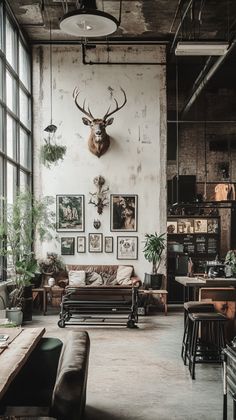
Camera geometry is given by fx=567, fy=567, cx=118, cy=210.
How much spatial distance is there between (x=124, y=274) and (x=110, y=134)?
3.12 m

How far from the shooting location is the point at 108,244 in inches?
496

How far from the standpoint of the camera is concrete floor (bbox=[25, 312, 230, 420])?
16.8 ft

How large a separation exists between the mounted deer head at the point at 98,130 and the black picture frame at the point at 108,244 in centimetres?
185

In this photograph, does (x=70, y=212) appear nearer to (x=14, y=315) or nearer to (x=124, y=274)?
(x=124, y=274)

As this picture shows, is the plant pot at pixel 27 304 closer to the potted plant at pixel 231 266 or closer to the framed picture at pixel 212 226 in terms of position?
the potted plant at pixel 231 266

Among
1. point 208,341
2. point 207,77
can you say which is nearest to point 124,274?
point 207,77

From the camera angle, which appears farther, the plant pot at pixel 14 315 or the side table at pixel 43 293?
the side table at pixel 43 293

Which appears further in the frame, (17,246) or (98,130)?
(98,130)

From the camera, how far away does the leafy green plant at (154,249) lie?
12.1 m

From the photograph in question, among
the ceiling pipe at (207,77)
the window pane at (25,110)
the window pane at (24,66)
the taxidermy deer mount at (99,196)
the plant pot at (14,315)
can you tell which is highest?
the window pane at (24,66)

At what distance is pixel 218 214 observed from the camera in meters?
16.1

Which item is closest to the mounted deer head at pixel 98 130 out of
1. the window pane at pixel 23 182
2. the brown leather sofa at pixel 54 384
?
the window pane at pixel 23 182

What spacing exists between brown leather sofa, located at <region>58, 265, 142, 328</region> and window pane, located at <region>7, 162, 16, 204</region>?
2.06 m

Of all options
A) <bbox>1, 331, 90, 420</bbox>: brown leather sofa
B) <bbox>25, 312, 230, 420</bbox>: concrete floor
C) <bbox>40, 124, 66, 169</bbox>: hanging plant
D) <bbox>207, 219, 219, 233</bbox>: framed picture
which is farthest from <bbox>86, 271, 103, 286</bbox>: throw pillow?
<bbox>1, 331, 90, 420</bbox>: brown leather sofa
